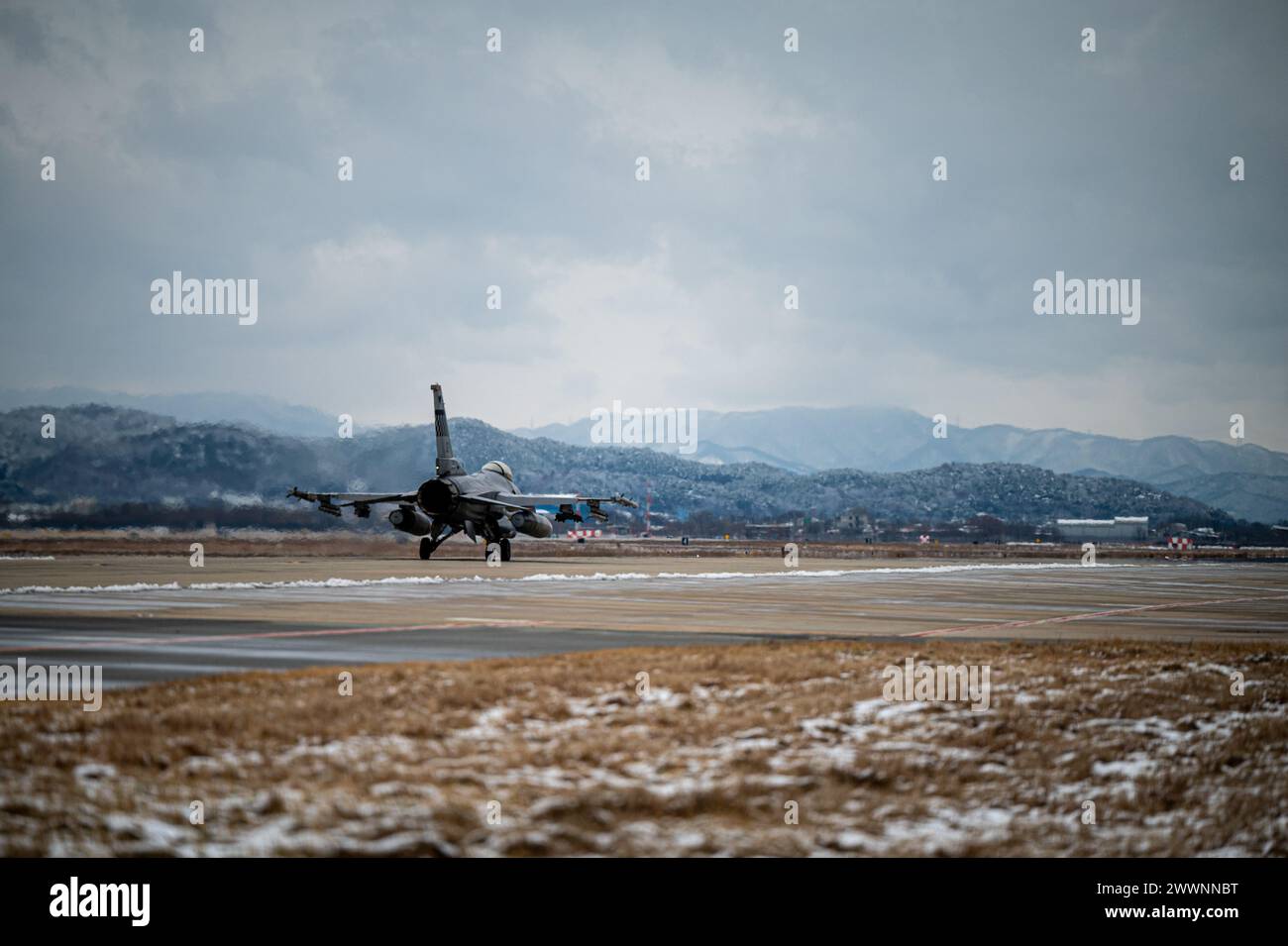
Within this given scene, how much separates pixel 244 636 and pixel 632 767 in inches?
468

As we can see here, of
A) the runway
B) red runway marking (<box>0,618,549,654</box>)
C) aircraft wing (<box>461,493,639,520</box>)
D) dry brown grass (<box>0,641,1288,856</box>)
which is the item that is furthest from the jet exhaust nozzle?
dry brown grass (<box>0,641,1288,856</box>)

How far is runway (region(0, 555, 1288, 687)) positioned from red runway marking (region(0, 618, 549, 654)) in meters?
0.04

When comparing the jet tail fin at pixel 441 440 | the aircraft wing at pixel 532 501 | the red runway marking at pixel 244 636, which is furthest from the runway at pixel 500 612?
the jet tail fin at pixel 441 440

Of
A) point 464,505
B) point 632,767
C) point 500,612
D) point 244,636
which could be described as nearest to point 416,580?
point 500,612

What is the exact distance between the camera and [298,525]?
85562 millimetres

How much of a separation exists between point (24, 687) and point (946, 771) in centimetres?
995

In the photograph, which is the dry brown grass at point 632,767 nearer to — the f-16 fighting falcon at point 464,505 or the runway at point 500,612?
the runway at point 500,612

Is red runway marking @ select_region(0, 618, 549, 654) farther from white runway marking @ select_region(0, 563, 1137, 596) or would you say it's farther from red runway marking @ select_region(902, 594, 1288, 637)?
white runway marking @ select_region(0, 563, 1137, 596)

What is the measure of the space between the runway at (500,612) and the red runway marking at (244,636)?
35 mm

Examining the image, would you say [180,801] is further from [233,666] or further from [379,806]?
[233,666]

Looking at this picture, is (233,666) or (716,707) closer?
(716,707)

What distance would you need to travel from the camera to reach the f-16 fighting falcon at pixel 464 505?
184 ft
